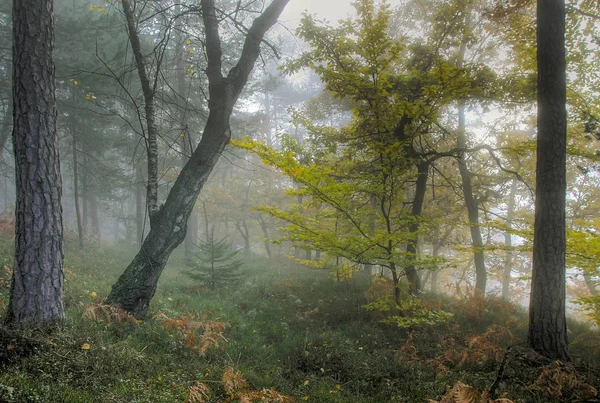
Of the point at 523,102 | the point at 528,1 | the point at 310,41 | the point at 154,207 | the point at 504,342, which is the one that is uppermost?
the point at 528,1

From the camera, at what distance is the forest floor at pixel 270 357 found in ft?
12.6

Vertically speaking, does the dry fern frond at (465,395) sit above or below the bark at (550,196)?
below

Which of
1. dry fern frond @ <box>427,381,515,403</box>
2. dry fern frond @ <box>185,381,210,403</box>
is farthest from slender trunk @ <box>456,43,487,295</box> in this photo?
dry fern frond @ <box>185,381,210,403</box>

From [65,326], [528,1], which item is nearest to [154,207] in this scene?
[65,326]

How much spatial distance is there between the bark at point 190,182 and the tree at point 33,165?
5.15 feet

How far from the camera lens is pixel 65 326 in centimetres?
470

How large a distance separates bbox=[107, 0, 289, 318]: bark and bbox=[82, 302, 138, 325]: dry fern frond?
265mm

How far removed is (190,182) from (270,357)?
354 centimetres

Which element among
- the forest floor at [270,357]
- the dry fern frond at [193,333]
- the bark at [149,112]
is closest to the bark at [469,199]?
the forest floor at [270,357]

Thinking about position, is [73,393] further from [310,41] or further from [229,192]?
[229,192]

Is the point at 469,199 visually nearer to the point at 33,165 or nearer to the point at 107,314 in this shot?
the point at 107,314

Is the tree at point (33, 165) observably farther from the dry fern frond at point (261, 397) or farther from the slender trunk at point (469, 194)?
the slender trunk at point (469, 194)

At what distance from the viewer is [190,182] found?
642cm

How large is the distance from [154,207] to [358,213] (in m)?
4.16
